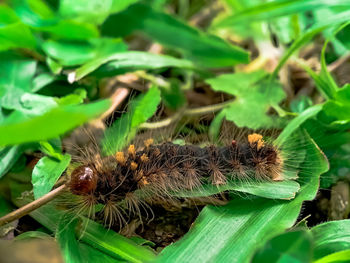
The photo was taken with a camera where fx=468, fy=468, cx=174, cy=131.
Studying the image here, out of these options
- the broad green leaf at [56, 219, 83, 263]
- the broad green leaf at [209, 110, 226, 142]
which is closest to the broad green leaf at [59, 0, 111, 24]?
the broad green leaf at [209, 110, 226, 142]

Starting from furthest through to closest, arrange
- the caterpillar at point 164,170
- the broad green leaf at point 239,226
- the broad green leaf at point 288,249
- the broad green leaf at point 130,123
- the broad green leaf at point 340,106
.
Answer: the broad green leaf at point 130,123, the broad green leaf at point 340,106, the caterpillar at point 164,170, the broad green leaf at point 239,226, the broad green leaf at point 288,249

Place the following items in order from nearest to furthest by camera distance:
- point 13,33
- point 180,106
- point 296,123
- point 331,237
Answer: point 331,237, point 296,123, point 13,33, point 180,106

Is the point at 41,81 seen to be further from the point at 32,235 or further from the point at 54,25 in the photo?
the point at 32,235

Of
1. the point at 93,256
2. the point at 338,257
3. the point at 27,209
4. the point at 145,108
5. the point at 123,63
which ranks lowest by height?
the point at 93,256

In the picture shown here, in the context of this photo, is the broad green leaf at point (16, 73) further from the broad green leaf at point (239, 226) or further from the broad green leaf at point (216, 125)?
the broad green leaf at point (239, 226)

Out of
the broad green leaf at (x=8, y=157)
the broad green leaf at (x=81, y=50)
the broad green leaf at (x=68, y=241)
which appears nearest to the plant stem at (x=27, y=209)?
the broad green leaf at (x=68, y=241)

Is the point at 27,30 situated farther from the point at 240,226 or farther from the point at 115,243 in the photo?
the point at 240,226

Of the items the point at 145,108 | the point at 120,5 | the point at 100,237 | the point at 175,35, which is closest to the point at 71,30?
the point at 120,5
